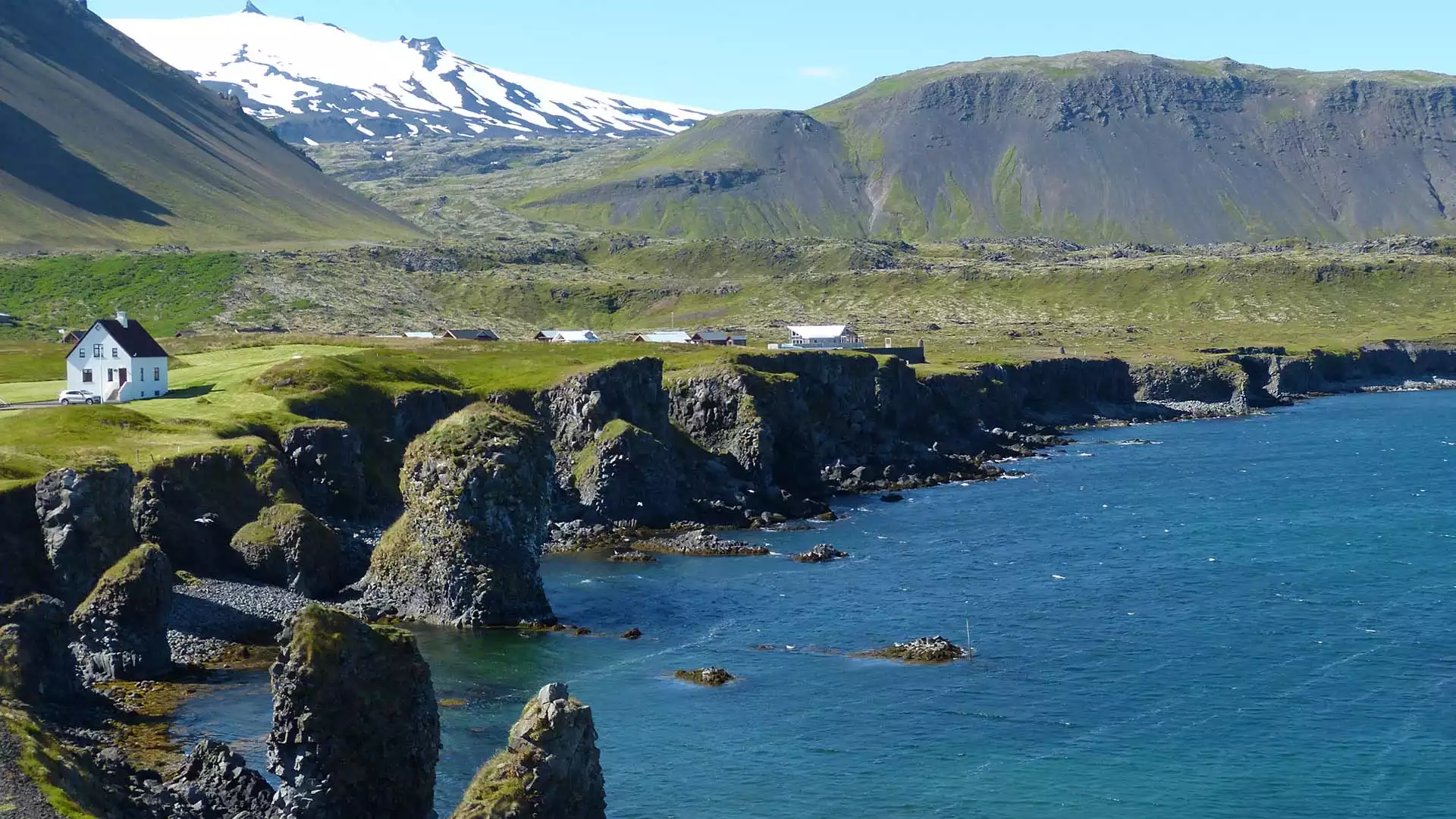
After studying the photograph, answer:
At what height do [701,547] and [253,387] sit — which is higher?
[253,387]

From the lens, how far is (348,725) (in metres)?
42.6

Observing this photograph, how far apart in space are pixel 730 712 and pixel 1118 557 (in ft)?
153

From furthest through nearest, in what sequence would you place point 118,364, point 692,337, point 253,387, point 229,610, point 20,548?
point 692,337, point 253,387, point 118,364, point 229,610, point 20,548

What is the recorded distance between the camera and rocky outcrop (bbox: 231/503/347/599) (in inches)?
3108

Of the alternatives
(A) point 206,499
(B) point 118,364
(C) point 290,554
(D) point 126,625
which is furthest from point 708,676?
(B) point 118,364

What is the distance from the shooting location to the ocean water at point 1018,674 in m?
53.3

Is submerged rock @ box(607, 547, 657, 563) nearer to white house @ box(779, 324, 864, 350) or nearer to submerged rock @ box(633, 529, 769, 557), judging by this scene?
submerged rock @ box(633, 529, 769, 557)

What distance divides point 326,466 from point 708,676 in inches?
1551

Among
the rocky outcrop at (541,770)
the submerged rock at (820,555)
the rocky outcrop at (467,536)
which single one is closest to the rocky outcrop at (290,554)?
the rocky outcrop at (467,536)

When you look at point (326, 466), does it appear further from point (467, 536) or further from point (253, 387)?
point (467, 536)

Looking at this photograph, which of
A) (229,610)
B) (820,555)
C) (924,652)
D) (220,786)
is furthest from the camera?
(820,555)

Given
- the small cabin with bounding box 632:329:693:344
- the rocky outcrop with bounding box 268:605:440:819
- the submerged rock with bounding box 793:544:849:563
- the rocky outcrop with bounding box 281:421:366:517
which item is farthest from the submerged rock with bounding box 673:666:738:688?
the small cabin with bounding box 632:329:693:344

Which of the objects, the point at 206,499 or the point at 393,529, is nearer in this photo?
the point at 393,529

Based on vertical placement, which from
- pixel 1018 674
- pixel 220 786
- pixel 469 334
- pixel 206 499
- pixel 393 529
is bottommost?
pixel 1018 674
